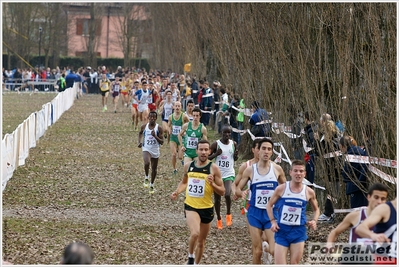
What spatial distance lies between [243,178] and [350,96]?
11.7 ft

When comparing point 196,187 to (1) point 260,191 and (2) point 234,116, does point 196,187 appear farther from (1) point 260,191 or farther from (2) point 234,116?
(2) point 234,116

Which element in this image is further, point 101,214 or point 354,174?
point 101,214

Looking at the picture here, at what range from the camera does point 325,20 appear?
1561 cm

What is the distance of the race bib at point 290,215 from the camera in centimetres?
1071

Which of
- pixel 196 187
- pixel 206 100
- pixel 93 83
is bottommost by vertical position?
pixel 93 83

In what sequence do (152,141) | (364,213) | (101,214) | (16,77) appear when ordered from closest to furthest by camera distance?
(364,213) → (101,214) → (152,141) → (16,77)

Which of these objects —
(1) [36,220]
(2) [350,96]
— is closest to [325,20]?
(2) [350,96]

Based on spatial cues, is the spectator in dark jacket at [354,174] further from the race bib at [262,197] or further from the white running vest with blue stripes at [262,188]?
the race bib at [262,197]

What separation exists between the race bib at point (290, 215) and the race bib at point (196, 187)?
1663mm

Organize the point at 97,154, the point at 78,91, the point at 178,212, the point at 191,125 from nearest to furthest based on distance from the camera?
1. the point at 178,212
2. the point at 191,125
3. the point at 97,154
4. the point at 78,91

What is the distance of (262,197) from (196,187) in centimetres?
93

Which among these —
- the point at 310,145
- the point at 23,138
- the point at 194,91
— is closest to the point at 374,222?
the point at 310,145

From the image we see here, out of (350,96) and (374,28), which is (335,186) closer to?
(350,96)

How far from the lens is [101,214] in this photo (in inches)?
651
